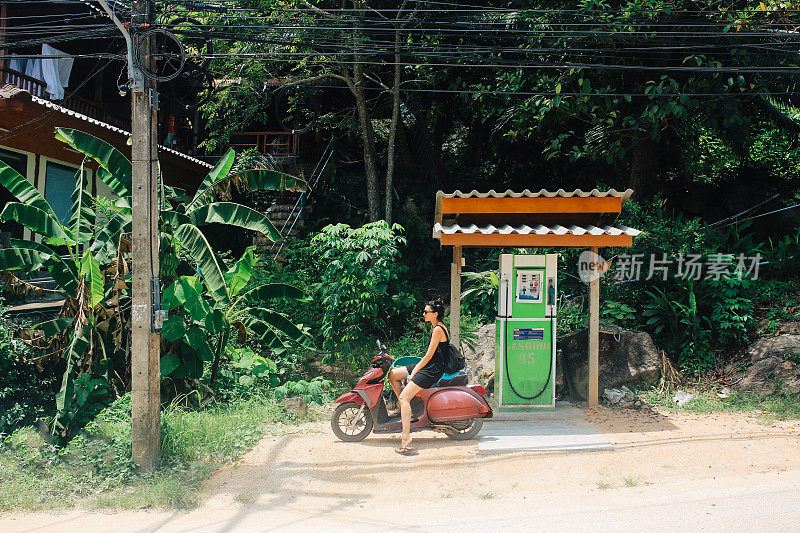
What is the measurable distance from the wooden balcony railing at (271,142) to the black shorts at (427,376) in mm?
11053

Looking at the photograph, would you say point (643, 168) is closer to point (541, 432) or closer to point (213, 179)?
point (541, 432)

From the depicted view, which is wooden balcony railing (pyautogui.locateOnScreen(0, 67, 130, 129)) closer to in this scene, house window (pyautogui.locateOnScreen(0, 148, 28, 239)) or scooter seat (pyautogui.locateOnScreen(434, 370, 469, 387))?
house window (pyautogui.locateOnScreen(0, 148, 28, 239))

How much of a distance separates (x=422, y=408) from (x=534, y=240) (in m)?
2.81

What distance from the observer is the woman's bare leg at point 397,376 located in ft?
24.0

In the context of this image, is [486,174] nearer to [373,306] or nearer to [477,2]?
[477,2]

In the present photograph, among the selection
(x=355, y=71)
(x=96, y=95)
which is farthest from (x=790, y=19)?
(x=96, y=95)

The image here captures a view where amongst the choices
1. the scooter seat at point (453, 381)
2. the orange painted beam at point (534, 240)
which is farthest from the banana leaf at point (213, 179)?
the scooter seat at point (453, 381)

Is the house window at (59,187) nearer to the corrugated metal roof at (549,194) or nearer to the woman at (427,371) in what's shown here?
the corrugated metal roof at (549,194)

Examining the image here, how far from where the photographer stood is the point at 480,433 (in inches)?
301

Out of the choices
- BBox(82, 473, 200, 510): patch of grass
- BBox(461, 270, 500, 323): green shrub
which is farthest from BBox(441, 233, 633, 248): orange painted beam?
BBox(82, 473, 200, 510): patch of grass

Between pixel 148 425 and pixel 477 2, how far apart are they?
494 inches

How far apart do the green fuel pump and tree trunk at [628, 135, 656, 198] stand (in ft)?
19.7

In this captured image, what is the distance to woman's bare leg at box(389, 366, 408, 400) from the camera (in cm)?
730

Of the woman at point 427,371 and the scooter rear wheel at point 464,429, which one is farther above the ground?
the woman at point 427,371
